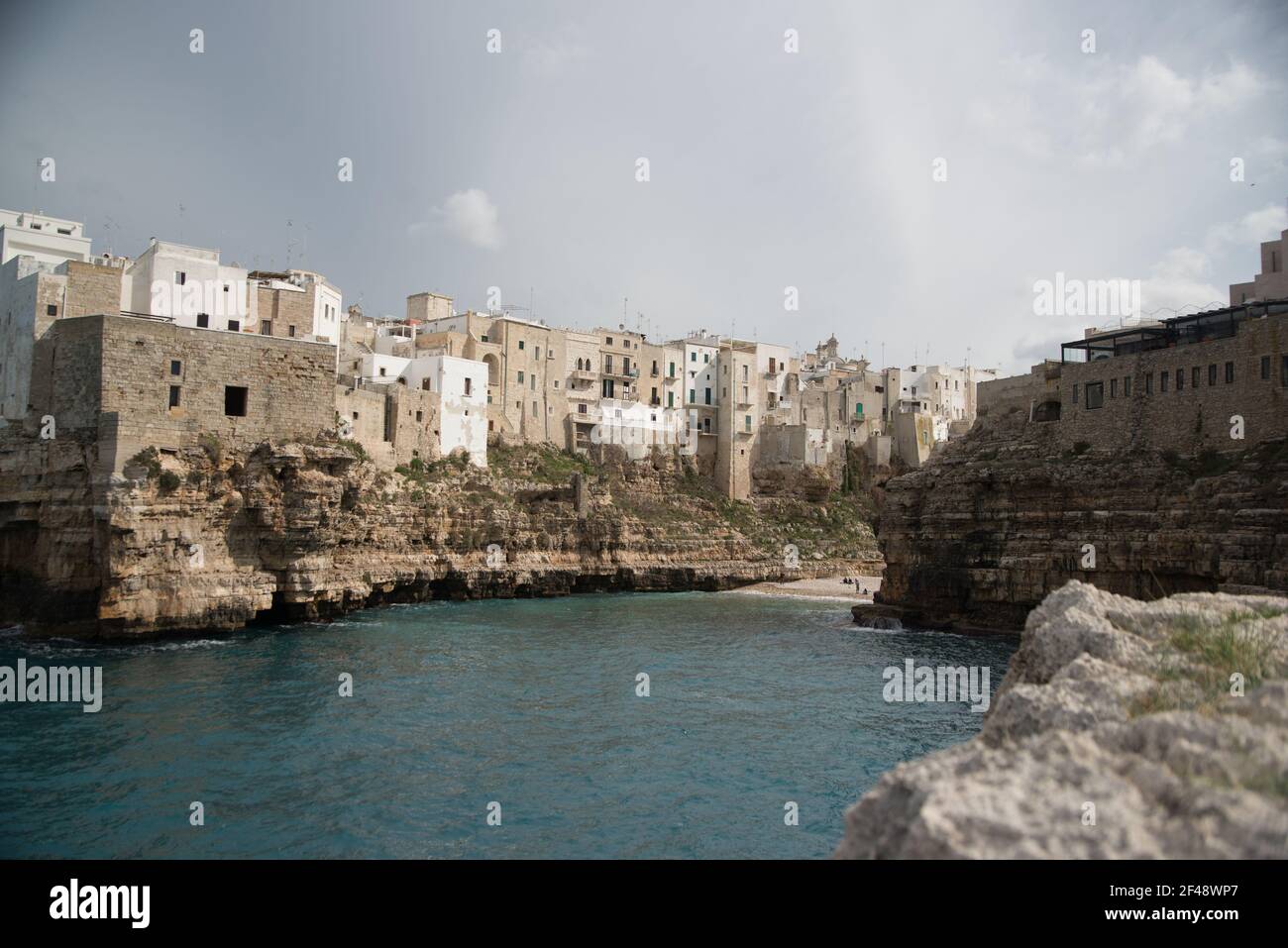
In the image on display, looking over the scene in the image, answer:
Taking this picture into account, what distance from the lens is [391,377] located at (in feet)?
187

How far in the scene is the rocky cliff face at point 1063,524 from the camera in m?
29.7

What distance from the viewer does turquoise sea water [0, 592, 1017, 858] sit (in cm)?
1591

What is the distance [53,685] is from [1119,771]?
29.7 metres

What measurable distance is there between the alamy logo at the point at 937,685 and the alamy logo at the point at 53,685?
77.2ft

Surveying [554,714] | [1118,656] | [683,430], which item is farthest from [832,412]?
[1118,656]

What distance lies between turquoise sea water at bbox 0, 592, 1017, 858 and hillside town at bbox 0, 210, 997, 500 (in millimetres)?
10108

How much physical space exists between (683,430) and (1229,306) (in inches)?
1702

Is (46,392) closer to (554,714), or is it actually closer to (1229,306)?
(554,714)

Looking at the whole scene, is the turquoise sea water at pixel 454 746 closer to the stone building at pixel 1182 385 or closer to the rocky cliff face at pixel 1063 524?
the rocky cliff face at pixel 1063 524

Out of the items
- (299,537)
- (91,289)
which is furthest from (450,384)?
(91,289)
